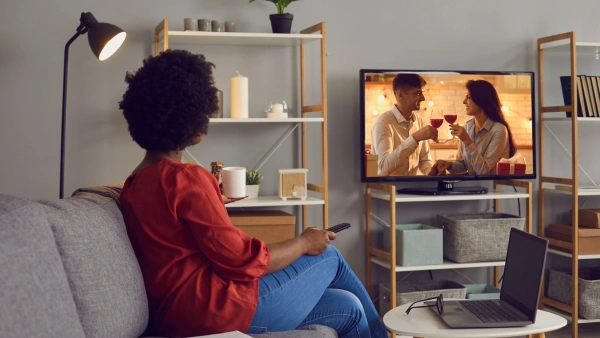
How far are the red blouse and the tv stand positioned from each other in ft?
6.25

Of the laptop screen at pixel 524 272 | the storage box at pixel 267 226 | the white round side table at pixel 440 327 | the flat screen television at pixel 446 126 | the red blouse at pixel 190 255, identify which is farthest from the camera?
the flat screen television at pixel 446 126

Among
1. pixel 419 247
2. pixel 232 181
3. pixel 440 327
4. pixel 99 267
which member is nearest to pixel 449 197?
pixel 419 247

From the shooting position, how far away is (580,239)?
3555mm

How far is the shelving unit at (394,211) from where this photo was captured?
11.0 ft

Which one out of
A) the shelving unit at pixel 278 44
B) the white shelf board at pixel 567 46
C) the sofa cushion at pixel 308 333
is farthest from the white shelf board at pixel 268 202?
the white shelf board at pixel 567 46

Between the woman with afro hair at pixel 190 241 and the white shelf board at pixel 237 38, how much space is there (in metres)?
1.30

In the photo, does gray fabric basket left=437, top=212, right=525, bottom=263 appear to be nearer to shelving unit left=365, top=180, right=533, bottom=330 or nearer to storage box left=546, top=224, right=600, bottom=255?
shelving unit left=365, top=180, right=533, bottom=330

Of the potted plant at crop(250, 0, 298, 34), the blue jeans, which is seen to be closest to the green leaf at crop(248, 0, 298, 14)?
the potted plant at crop(250, 0, 298, 34)

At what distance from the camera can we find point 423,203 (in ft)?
12.5

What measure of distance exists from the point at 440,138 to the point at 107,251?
2357 millimetres

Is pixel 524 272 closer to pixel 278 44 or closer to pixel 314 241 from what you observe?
pixel 314 241

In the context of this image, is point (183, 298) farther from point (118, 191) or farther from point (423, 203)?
point (423, 203)

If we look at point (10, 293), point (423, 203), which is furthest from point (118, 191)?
point (423, 203)

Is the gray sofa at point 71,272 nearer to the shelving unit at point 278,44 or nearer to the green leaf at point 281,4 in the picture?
the shelving unit at point 278,44
